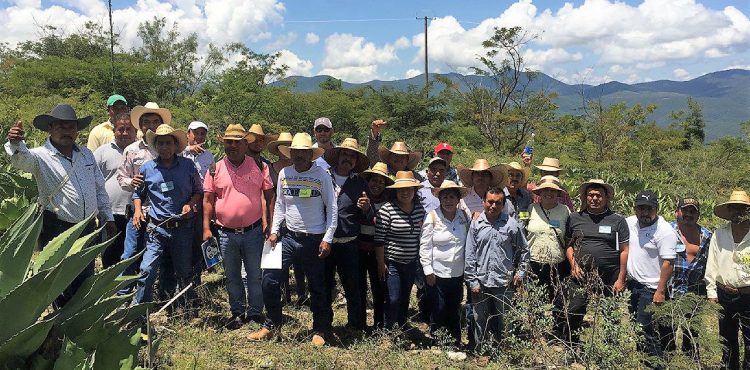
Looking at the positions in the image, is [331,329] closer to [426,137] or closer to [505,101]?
[426,137]

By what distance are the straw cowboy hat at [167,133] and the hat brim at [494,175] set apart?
275cm

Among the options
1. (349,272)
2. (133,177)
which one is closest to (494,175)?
(349,272)

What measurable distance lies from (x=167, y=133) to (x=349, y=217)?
1711mm

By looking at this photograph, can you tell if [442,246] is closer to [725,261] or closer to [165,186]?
[725,261]

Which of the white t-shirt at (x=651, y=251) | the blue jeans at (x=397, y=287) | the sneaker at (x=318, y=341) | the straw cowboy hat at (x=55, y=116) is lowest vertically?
the sneaker at (x=318, y=341)

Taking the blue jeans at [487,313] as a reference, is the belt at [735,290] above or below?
above

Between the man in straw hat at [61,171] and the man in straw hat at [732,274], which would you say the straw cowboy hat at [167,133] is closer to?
the man in straw hat at [61,171]

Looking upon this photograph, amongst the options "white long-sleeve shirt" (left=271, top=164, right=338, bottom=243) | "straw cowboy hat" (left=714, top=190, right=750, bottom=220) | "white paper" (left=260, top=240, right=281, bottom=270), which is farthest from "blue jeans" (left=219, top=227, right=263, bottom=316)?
"straw cowboy hat" (left=714, top=190, right=750, bottom=220)

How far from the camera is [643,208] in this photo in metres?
4.35

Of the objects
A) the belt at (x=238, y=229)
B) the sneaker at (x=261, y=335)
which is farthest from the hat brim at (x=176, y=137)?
the sneaker at (x=261, y=335)

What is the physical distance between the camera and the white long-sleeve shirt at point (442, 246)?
14.7ft

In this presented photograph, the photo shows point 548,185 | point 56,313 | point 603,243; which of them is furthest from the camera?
point 548,185

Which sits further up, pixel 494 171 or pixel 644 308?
pixel 494 171

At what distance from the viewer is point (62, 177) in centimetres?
385
